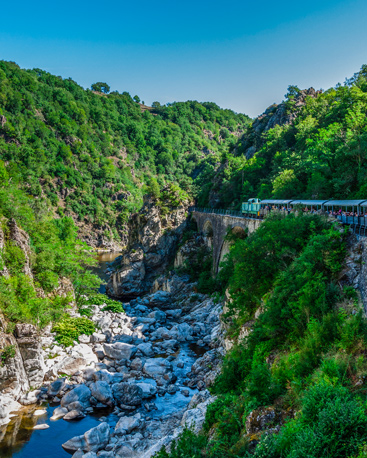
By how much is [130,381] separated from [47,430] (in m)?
5.91

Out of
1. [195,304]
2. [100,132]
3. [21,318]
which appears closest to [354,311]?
[21,318]

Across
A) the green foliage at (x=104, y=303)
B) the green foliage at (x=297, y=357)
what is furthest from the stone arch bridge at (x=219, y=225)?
the green foliage at (x=104, y=303)

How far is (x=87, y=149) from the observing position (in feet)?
363

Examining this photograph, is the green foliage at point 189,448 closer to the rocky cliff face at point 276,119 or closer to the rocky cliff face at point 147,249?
the rocky cliff face at point 147,249

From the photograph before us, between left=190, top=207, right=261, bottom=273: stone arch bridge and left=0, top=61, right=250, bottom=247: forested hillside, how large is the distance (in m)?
10.1

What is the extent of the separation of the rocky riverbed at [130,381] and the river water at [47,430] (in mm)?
99

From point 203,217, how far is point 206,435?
41.3 m

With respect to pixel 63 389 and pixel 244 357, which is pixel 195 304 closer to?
pixel 63 389

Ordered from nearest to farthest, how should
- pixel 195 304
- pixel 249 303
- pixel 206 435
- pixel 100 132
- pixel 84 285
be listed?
pixel 206 435 → pixel 249 303 → pixel 84 285 → pixel 195 304 → pixel 100 132

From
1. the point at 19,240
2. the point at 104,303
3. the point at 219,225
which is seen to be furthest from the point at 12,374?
the point at 219,225

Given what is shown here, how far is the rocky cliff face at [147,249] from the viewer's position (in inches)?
1892

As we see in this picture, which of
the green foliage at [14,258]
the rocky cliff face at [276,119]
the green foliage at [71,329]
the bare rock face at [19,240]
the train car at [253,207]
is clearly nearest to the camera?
the green foliage at [14,258]

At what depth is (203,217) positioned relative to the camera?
169ft

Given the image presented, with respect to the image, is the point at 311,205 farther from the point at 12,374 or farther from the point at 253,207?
the point at 12,374
